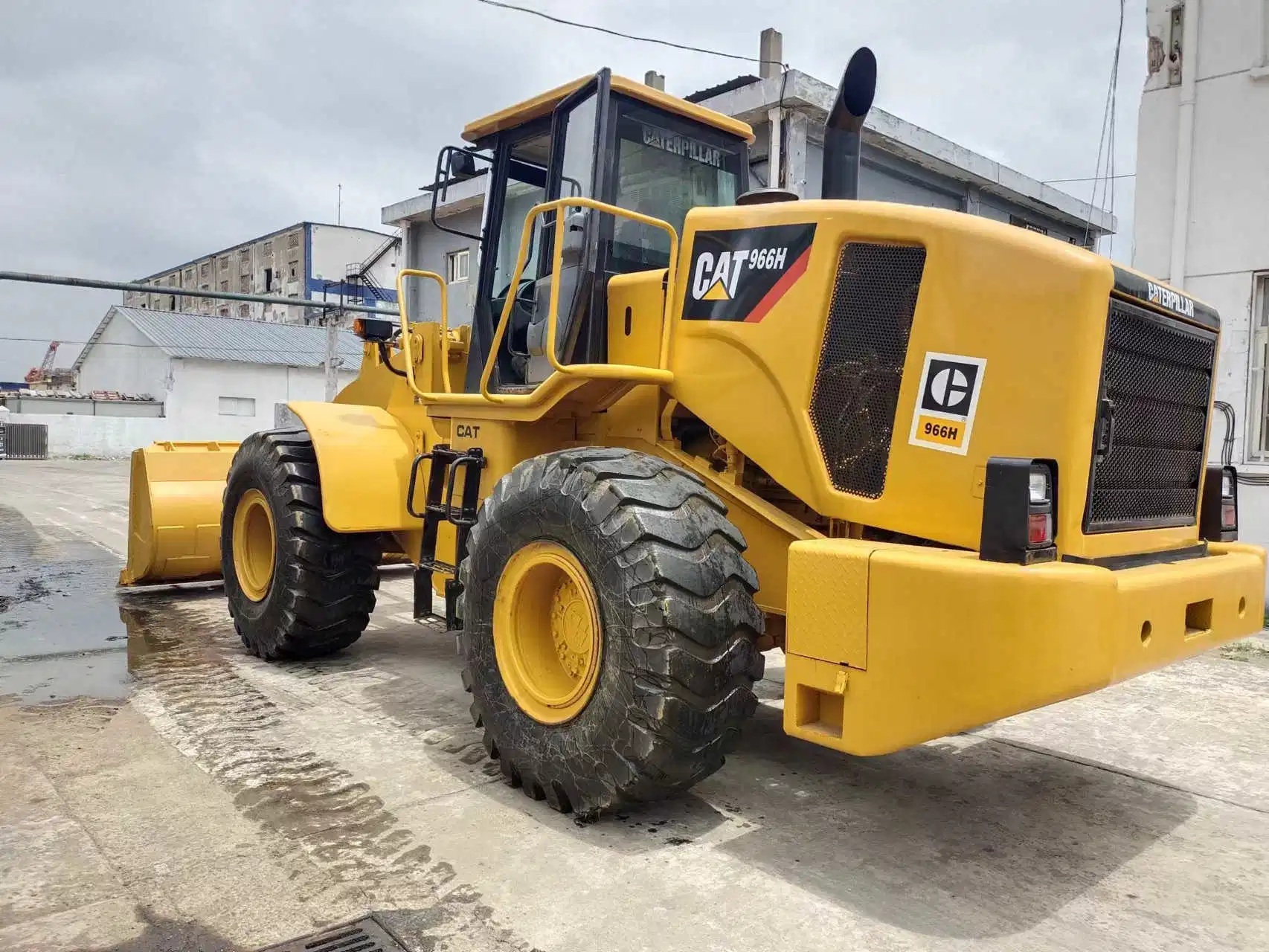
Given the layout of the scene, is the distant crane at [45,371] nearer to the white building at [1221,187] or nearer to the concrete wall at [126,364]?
the concrete wall at [126,364]

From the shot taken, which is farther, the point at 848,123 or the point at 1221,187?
the point at 1221,187

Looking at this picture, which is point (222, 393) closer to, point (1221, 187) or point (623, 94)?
point (1221, 187)

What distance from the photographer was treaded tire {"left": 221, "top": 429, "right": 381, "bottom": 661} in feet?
18.1

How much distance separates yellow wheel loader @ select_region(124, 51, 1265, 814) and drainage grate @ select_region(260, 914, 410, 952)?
895 mm

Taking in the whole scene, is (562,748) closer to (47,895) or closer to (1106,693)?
(47,895)

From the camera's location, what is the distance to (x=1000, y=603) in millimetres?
2746

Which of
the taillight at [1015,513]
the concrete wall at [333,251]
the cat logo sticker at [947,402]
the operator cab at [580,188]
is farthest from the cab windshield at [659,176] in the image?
the concrete wall at [333,251]

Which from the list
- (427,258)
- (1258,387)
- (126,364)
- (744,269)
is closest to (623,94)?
(744,269)

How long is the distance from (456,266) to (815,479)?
17578 millimetres

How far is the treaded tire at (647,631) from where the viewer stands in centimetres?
320

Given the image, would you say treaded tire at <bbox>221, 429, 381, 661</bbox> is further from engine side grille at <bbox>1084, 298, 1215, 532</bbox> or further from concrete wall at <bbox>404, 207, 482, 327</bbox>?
concrete wall at <bbox>404, 207, 482, 327</bbox>

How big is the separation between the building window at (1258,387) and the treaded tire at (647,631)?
6652 mm

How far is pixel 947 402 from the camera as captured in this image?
318 centimetres

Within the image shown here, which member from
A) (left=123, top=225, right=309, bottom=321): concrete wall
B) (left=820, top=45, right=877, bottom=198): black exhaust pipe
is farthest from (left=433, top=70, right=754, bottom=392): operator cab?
(left=123, top=225, right=309, bottom=321): concrete wall
